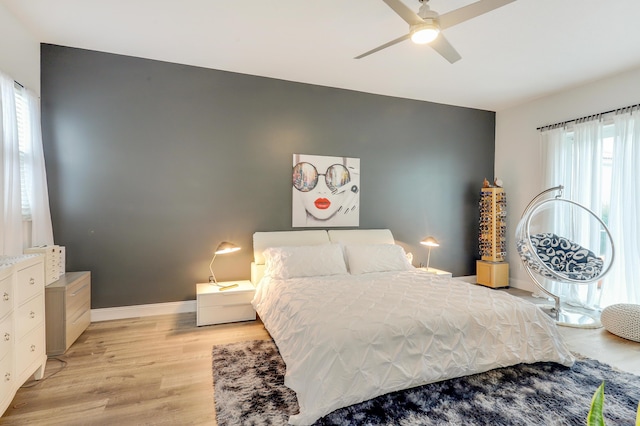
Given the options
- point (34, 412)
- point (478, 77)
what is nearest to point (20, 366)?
point (34, 412)

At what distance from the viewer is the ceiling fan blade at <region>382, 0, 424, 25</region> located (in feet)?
6.72

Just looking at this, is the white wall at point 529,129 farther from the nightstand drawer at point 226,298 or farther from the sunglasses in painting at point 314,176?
the nightstand drawer at point 226,298

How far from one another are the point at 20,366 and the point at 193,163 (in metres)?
2.33

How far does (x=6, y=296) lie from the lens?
6.12 feet

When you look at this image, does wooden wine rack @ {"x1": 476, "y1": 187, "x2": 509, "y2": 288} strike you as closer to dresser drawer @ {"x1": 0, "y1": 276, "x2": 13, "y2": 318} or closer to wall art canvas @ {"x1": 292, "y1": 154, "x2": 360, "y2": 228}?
wall art canvas @ {"x1": 292, "y1": 154, "x2": 360, "y2": 228}

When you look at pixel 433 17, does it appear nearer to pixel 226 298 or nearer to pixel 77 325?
pixel 226 298

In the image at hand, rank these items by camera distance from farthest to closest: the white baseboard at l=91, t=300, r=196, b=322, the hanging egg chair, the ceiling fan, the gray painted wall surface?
the hanging egg chair, the white baseboard at l=91, t=300, r=196, b=322, the gray painted wall surface, the ceiling fan

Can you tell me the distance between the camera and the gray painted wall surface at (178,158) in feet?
11.0

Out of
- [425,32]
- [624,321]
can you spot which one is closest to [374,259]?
[425,32]

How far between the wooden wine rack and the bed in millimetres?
2175

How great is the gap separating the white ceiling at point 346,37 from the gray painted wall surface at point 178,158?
0.28m

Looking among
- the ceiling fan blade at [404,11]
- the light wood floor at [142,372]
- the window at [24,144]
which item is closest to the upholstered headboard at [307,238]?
the light wood floor at [142,372]

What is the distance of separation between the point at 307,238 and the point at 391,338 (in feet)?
7.12

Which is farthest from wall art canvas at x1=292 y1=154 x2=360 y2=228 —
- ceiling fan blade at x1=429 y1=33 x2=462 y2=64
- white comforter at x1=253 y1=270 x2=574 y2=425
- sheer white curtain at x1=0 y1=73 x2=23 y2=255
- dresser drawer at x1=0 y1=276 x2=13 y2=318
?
dresser drawer at x1=0 y1=276 x2=13 y2=318
